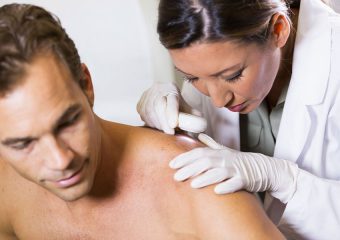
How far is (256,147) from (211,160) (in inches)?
19.8

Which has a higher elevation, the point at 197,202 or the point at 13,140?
the point at 13,140

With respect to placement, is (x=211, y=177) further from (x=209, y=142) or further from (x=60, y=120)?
(x=60, y=120)

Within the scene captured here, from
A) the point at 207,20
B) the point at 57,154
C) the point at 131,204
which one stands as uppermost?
the point at 207,20

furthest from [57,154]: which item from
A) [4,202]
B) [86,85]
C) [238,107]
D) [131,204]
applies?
[238,107]

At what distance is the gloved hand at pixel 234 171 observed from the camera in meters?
1.07

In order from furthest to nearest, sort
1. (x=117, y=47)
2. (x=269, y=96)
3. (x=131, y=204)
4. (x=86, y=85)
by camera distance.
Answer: (x=117, y=47)
(x=269, y=96)
(x=131, y=204)
(x=86, y=85)

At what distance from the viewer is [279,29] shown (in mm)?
1225

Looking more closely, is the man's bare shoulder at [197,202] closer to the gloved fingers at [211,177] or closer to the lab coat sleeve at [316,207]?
the gloved fingers at [211,177]

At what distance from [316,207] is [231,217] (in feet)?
1.16

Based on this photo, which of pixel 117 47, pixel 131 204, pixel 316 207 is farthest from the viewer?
pixel 117 47

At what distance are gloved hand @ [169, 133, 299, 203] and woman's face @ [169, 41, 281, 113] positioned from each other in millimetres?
143

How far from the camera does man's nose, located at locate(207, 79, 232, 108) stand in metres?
1.19

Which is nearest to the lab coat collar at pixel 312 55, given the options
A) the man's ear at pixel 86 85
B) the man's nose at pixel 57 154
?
the man's ear at pixel 86 85

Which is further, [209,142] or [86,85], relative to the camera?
[209,142]
